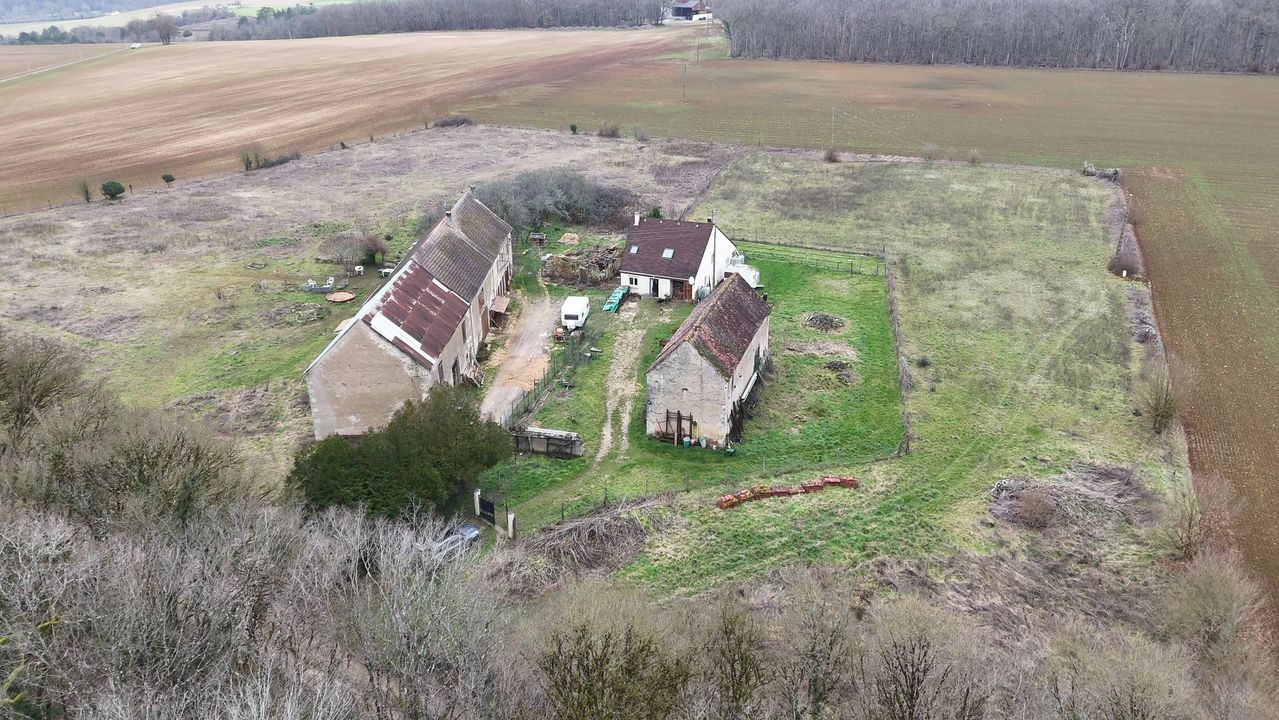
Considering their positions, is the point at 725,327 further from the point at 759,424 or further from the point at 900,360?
the point at 900,360

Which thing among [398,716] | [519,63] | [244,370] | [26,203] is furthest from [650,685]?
[519,63]

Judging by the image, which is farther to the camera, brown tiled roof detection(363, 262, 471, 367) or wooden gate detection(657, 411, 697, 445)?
wooden gate detection(657, 411, 697, 445)

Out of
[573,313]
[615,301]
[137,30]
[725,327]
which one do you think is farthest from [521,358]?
[137,30]

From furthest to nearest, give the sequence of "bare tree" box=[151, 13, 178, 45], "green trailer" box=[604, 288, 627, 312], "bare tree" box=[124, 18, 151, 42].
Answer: "bare tree" box=[124, 18, 151, 42] < "bare tree" box=[151, 13, 178, 45] < "green trailer" box=[604, 288, 627, 312]

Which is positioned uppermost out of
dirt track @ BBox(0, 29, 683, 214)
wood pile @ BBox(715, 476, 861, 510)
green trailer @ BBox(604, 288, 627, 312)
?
dirt track @ BBox(0, 29, 683, 214)

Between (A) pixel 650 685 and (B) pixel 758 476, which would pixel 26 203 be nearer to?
(B) pixel 758 476

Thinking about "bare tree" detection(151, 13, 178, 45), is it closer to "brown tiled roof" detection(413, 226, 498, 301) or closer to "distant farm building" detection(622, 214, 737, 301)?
"brown tiled roof" detection(413, 226, 498, 301)

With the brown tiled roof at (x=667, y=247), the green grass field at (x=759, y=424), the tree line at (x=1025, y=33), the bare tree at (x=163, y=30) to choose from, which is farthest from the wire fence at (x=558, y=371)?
the bare tree at (x=163, y=30)

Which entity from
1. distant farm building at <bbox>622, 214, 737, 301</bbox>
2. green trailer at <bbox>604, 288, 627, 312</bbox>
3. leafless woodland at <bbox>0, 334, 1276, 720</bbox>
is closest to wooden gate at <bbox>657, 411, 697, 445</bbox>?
leafless woodland at <bbox>0, 334, 1276, 720</bbox>
